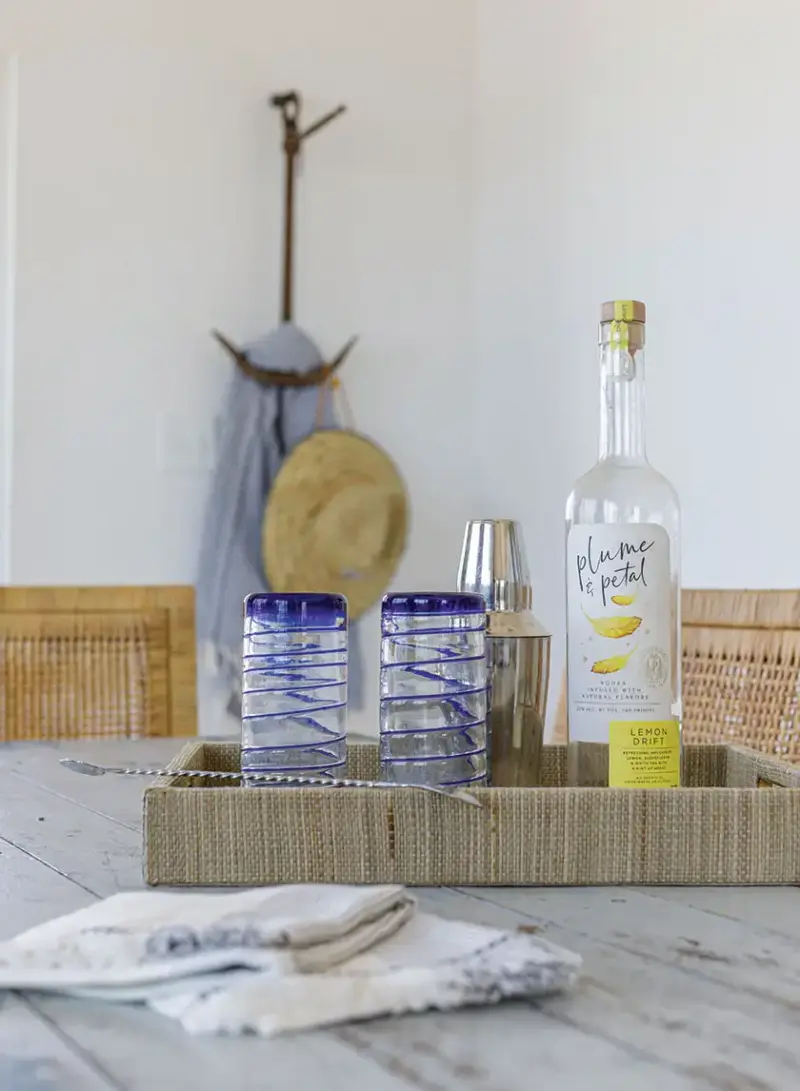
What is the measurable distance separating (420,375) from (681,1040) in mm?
2540

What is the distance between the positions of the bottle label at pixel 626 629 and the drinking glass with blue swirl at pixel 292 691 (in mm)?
159

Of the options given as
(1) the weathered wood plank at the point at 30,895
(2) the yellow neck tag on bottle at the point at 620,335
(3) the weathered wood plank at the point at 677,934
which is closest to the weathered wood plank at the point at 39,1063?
(1) the weathered wood plank at the point at 30,895

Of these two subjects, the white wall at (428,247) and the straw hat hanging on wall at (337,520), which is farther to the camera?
the straw hat hanging on wall at (337,520)

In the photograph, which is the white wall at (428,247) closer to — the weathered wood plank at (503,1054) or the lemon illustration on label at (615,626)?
the lemon illustration on label at (615,626)

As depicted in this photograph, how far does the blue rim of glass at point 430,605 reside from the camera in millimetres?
762

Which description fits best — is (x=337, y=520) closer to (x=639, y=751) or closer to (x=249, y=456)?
(x=249, y=456)

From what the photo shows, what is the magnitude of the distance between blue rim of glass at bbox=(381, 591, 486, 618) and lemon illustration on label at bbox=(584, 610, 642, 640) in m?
0.07

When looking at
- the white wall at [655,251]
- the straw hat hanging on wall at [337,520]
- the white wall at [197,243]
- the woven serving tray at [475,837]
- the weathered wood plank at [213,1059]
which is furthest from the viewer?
the straw hat hanging on wall at [337,520]

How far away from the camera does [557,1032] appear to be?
1.54 ft

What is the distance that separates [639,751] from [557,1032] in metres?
0.32

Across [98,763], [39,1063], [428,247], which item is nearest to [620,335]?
[39,1063]

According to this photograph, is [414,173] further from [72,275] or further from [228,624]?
[228,624]

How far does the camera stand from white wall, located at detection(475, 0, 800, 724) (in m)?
1.95

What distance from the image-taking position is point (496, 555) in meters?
0.86
